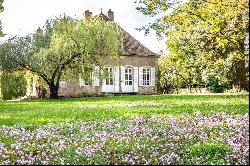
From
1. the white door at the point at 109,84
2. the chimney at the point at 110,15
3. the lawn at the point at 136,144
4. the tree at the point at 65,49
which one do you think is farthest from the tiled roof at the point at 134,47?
the lawn at the point at 136,144

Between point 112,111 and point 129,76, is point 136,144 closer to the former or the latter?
point 112,111

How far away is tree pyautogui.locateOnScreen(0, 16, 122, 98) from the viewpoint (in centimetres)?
3294

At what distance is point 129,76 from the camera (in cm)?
4644

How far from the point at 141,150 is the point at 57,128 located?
409cm

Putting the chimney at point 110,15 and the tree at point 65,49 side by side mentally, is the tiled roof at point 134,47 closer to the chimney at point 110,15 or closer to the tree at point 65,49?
the chimney at point 110,15

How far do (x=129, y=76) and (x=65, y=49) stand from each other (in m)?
14.5

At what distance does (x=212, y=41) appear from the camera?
30.2 m

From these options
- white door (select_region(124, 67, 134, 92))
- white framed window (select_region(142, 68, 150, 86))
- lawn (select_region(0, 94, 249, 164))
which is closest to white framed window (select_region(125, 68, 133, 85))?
white door (select_region(124, 67, 134, 92))

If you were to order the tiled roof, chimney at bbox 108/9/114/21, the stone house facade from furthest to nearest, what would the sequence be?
chimney at bbox 108/9/114/21 → the tiled roof → the stone house facade

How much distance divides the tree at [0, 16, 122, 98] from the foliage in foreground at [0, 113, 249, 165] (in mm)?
21866

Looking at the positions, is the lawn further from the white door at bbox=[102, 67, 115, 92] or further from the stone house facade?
the white door at bbox=[102, 67, 115, 92]

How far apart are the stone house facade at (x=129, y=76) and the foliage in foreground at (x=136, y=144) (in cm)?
3217

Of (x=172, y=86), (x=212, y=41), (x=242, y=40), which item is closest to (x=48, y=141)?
(x=242, y=40)

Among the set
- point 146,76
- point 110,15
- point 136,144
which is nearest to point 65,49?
point 146,76
